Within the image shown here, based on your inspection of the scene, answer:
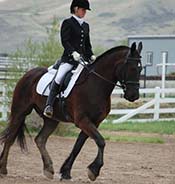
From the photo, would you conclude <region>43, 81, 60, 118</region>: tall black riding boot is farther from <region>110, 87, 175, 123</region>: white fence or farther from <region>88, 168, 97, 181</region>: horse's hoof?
<region>110, 87, 175, 123</region>: white fence

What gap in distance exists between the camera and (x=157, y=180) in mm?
10820

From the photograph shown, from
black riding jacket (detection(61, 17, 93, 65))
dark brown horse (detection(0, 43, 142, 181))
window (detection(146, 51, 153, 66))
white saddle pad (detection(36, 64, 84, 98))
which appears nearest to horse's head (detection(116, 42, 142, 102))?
dark brown horse (detection(0, 43, 142, 181))

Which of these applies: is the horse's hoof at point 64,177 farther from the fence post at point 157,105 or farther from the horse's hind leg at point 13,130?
the fence post at point 157,105

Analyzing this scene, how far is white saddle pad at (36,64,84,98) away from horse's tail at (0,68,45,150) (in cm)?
28

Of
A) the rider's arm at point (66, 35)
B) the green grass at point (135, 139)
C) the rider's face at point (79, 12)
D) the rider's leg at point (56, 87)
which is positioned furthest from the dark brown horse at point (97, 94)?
the green grass at point (135, 139)

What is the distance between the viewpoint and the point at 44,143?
36.4 feet

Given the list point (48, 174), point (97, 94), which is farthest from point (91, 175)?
point (97, 94)

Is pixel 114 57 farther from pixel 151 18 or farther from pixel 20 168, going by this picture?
pixel 151 18

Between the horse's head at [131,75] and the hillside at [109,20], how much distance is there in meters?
87.9

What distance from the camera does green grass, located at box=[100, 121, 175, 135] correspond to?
67.4ft

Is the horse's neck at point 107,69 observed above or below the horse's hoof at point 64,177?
above

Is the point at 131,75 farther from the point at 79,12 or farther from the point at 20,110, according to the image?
the point at 20,110

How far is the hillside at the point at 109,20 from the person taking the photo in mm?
109625

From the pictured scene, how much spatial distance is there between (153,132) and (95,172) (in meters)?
10.8
